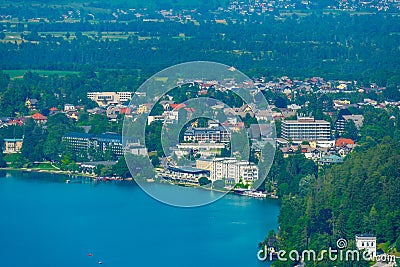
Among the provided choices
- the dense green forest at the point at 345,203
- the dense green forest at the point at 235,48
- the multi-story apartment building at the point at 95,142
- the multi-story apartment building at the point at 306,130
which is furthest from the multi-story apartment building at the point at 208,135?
the dense green forest at the point at 235,48

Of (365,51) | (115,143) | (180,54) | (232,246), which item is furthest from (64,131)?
(365,51)

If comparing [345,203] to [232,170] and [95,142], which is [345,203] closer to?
[232,170]

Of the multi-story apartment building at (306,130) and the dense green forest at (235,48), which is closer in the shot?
the multi-story apartment building at (306,130)

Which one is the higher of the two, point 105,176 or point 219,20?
point 219,20

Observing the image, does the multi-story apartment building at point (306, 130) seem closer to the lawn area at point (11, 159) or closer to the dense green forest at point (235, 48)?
the lawn area at point (11, 159)

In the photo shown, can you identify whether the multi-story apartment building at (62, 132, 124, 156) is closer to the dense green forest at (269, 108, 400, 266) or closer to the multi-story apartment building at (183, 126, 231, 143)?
the multi-story apartment building at (183, 126, 231, 143)

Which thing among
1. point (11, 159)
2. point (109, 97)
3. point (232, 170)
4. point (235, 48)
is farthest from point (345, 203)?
point (235, 48)

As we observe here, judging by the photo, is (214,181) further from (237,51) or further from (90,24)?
(90,24)
